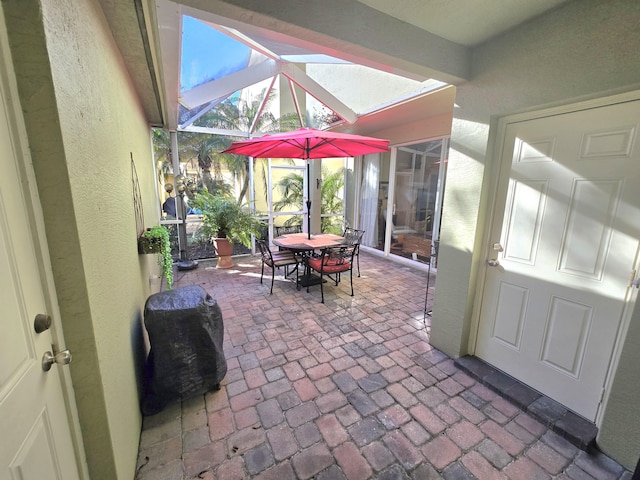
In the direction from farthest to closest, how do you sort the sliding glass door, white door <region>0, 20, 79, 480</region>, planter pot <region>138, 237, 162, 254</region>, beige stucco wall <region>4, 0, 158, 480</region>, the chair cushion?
the sliding glass door, the chair cushion, planter pot <region>138, 237, 162, 254</region>, beige stucco wall <region>4, 0, 158, 480</region>, white door <region>0, 20, 79, 480</region>

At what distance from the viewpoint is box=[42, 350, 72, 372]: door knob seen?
93 cm

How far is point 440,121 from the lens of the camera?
464cm

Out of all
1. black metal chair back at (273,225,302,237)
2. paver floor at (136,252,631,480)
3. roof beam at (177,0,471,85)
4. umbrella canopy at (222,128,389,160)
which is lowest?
paver floor at (136,252,631,480)

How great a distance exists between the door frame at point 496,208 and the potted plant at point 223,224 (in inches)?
158

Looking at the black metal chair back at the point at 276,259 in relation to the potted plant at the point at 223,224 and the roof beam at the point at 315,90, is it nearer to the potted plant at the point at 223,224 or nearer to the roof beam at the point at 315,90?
the potted plant at the point at 223,224

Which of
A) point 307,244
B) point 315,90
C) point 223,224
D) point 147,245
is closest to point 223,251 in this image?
point 223,224

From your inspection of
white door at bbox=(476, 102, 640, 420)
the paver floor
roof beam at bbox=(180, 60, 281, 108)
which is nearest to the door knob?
the paver floor

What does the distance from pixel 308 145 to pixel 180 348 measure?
2.84 metres

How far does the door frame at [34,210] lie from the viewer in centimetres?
81

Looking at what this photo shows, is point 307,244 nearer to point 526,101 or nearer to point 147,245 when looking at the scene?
point 147,245

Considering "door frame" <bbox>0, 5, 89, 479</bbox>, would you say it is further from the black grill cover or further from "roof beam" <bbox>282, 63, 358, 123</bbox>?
"roof beam" <bbox>282, 63, 358, 123</bbox>

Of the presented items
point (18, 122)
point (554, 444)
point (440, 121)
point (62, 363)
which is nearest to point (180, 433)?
point (62, 363)

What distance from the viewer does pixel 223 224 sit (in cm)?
538

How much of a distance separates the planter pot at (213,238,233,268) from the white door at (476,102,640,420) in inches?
176
